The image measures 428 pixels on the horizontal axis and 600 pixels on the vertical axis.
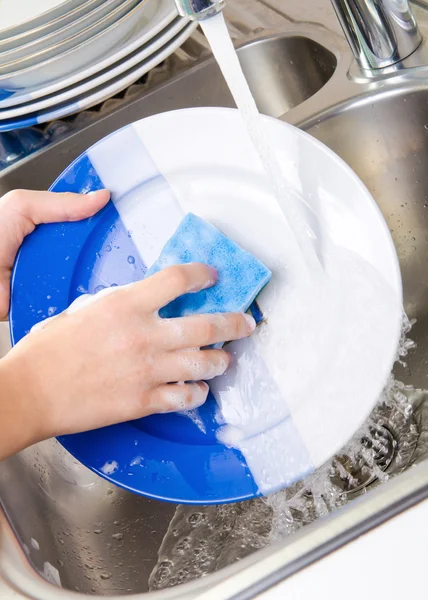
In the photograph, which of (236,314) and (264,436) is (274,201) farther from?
(264,436)

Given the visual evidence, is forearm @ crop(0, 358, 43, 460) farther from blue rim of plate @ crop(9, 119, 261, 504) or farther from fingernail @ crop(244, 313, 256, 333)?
fingernail @ crop(244, 313, 256, 333)

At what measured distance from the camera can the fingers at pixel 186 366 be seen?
653 millimetres

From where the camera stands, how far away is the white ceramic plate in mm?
890

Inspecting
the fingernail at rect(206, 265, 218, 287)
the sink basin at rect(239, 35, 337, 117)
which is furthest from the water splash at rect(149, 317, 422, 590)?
the sink basin at rect(239, 35, 337, 117)

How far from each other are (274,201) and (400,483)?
0.38 metres

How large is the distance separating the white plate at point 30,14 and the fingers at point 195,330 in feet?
1.40

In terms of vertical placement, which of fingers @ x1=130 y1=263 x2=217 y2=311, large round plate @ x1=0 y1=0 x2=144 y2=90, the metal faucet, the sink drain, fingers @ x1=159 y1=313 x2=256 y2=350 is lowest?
the sink drain

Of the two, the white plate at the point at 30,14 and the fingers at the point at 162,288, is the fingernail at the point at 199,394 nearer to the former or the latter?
the fingers at the point at 162,288

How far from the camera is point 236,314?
26.6 inches

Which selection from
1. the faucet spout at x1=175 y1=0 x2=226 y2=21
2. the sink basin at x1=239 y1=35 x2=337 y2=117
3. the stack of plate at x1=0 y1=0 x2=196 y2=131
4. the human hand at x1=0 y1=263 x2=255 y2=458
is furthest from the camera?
the sink basin at x1=239 y1=35 x2=337 y2=117

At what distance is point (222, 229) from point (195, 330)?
6.1 inches

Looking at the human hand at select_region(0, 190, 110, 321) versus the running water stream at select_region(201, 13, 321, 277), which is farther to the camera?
the human hand at select_region(0, 190, 110, 321)

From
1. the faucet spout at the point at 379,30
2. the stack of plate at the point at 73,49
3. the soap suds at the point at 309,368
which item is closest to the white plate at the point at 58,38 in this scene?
the stack of plate at the point at 73,49

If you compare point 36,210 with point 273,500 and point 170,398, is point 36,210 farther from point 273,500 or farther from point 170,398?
point 273,500
